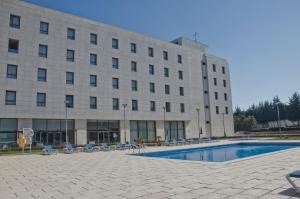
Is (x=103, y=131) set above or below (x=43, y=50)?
below

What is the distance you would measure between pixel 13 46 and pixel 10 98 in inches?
267

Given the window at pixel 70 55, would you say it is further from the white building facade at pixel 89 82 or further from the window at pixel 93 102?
the window at pixel 93 102

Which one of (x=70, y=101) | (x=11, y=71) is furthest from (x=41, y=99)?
(x=11, y=71)

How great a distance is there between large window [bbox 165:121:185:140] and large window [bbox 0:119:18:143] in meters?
23.5

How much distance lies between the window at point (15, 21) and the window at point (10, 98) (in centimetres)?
807

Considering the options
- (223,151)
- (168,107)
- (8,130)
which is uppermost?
(168,107)

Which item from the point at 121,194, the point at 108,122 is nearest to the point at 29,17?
the point at 108,122

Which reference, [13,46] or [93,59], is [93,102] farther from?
[13,46]

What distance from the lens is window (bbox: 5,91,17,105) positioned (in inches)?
1089

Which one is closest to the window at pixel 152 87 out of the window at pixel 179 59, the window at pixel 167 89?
the window at pixel 167 89

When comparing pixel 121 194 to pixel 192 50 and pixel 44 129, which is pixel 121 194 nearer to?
pixel 44 129

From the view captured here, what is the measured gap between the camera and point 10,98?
27.9 metres

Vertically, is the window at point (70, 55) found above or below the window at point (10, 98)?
above

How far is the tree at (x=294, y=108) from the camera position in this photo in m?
77.9
